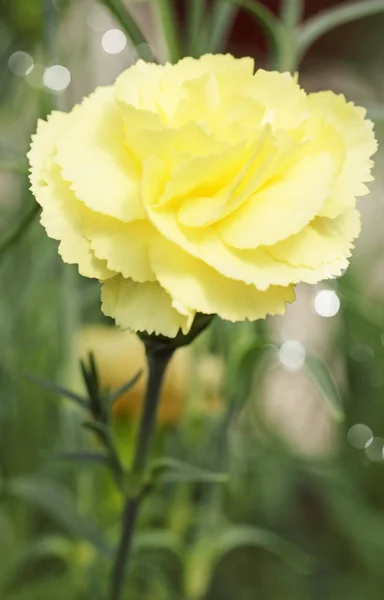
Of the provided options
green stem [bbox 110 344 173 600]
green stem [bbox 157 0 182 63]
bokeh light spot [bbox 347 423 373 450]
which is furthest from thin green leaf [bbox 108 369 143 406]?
bokeh light spot [bbox 347 423 373 450]

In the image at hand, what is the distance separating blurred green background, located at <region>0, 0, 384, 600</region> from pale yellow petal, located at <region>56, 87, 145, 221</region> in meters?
0.06

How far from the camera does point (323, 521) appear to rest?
1.38 feet

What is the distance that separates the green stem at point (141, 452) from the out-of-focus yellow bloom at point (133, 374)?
102 millimetres

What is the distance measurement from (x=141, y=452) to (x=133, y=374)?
0.11 meters

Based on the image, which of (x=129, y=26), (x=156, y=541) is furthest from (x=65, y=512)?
(x=129, y=26)

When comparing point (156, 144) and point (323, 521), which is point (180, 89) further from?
point (323, 521)

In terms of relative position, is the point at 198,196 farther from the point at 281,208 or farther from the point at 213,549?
the point at 213,549

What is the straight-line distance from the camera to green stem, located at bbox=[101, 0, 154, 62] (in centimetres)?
17

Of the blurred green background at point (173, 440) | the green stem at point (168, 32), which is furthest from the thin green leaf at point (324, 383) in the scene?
the green stem at point (168, 32)

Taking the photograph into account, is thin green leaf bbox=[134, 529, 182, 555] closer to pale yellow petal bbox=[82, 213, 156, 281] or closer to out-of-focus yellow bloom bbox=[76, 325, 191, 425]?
out-of-focus yellow bloom bbox=[76, 325, 191, 425]

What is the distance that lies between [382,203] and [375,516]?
0.95ft

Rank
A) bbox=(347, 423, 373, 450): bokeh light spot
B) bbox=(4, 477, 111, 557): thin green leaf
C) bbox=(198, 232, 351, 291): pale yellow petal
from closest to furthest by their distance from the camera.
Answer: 1. bbox=(198, 232, 351, 291): pale yellow petal
2. bbox=(4, 477, 111, 557): thin green leaf
3. bbox=(347, 423, 373, 450): bokeh light spot

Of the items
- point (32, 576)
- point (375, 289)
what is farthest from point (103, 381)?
point (375, 289)

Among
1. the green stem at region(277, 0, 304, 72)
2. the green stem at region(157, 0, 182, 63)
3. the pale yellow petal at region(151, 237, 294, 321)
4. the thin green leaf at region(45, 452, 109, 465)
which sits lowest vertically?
the thin green leaf at region(45, 452, 109, 465)
